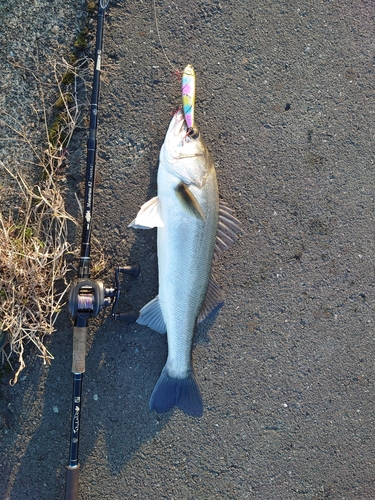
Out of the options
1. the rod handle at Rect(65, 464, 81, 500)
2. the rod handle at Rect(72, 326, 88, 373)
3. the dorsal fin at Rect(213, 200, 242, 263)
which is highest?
the dorsal fin at Rect(213, 200, 242, 263)

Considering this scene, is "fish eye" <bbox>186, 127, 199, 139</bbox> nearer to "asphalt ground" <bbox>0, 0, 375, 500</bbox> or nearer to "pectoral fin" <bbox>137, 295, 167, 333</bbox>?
"asphalt ground" <bbox>0, 0, 375, 500</bbox>

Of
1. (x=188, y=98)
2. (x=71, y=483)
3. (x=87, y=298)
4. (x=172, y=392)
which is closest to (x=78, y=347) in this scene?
(x=87, y=298)

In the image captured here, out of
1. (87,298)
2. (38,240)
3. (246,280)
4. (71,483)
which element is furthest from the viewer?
(246,280)

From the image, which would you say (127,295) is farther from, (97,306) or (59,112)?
(59,112)

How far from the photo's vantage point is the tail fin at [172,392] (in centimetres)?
274

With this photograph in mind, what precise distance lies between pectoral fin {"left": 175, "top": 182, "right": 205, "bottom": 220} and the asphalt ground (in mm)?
472

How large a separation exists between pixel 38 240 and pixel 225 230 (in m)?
1.39

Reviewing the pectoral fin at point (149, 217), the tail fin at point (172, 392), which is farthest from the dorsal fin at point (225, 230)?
the tail fin at point (172, 392)

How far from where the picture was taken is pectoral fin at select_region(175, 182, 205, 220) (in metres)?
2.47

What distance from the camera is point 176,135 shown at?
2.53m

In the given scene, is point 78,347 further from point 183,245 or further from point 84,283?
point 183,245

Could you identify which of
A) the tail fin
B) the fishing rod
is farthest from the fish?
the fishing rod

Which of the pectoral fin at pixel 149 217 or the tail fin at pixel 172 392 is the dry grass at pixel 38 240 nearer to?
the pectoral fin at pixel 149 217

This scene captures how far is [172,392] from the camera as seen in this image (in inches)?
108
